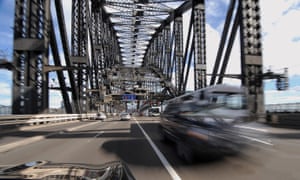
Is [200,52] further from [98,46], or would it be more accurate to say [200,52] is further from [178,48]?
[98,46]

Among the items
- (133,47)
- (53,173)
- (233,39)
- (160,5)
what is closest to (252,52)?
(233,39)

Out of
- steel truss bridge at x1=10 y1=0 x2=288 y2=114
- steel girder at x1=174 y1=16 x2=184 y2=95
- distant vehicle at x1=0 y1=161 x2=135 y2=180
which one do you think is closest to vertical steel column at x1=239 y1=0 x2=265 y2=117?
steel truss bridge at x1=10 y1=0 x2=288 y2=114

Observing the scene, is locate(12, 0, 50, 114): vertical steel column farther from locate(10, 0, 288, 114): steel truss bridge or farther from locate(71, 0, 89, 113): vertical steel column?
locate(71, 0, 89, 113): vertical steel column

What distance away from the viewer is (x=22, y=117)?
20.0m

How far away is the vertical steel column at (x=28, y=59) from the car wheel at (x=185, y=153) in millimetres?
19272

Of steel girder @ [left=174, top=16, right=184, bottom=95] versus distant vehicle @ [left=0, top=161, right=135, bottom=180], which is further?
steel girder @ [left=174, top=16, right=184, bottom=95]

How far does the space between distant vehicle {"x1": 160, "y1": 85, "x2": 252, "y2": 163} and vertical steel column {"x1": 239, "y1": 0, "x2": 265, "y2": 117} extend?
17226mm

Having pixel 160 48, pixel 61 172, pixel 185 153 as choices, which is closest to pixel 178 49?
pixel 160 48

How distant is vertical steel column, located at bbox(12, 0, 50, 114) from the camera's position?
81.8 feet

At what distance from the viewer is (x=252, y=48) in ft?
85.6

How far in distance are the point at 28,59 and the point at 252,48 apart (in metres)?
20.0

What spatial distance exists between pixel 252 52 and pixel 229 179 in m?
21.8

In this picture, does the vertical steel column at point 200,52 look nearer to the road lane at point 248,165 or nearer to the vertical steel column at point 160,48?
the road lane at point 248,165

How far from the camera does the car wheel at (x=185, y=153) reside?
8.07 metres
